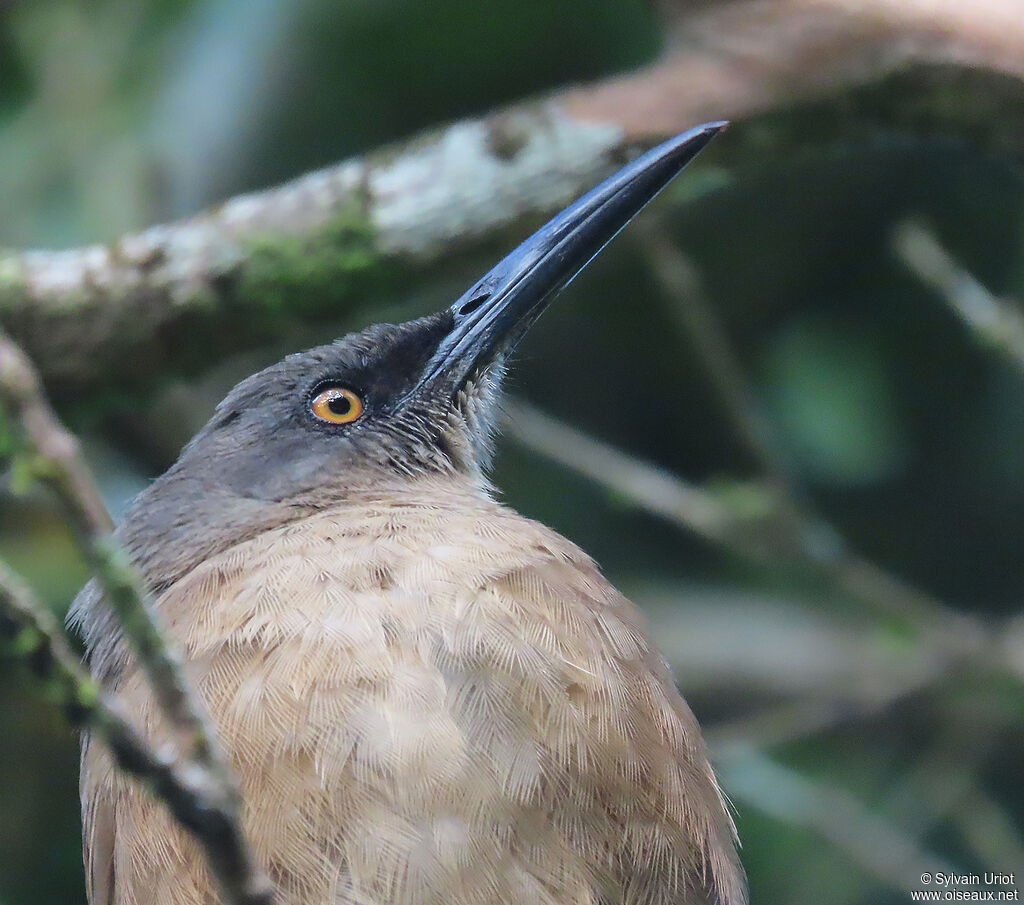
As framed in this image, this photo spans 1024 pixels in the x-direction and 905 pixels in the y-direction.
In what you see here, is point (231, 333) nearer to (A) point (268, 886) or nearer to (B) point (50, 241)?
(B) point (50, 241)

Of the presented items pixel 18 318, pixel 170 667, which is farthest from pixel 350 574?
pixel 18 318

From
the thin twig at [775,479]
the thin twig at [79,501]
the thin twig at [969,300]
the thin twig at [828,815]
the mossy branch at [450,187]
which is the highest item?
the thin twig at [79,501]

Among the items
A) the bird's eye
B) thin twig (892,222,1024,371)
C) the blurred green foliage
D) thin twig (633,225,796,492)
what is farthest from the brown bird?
the blurred green foliage

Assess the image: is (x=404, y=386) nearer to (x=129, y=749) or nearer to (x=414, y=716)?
(x=414, y=716)

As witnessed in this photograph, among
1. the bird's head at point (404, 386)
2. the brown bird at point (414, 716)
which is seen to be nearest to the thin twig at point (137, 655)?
the brown bird at point (414, 716)

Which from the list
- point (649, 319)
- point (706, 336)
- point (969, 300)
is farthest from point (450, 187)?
point (649, 319)

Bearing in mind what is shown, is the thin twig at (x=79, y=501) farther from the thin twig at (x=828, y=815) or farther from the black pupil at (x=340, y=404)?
the thin twig at (x=828, y=815)

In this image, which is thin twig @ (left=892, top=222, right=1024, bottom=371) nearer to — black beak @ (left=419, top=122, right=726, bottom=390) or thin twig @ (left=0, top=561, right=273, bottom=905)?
black beak @ (left=419, top=122, right=726, bottom=390)
